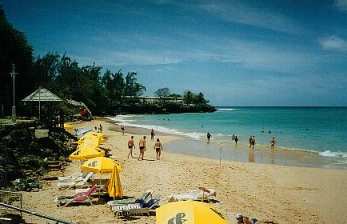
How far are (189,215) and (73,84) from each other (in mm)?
90760

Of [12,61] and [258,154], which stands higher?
[12,61]

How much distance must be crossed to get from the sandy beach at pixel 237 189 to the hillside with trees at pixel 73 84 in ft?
52.8

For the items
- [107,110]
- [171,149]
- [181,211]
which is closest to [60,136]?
[171,149]

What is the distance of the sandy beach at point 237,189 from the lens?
521 inches

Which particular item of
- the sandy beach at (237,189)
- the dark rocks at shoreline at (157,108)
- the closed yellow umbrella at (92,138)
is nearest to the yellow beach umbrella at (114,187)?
the sandy beach at (237,189)

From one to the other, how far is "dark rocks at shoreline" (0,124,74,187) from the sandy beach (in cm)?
153

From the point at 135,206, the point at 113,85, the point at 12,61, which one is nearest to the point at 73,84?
the point at 113,85

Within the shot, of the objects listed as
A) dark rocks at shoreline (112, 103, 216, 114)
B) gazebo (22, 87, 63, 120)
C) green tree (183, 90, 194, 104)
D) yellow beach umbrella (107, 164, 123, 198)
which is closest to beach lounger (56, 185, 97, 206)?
yellow beach umbrella (107, 164, 123, 198)

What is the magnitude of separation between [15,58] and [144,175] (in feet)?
95.7

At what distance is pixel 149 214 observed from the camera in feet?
42.2

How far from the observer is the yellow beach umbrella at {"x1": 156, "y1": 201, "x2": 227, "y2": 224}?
772 centimetres

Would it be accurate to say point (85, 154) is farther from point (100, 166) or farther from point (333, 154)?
point (333, 154)

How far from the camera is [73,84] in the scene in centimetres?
9444

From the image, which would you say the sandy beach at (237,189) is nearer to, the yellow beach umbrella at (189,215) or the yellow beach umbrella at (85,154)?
the yellow beach umbrella at (85,154)
